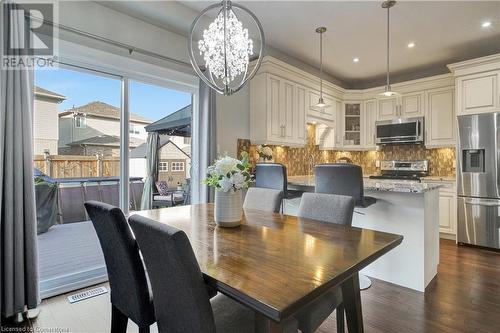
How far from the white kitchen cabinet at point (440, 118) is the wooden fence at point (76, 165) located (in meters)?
4.76

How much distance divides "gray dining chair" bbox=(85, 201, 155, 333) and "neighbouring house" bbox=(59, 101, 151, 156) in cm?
172

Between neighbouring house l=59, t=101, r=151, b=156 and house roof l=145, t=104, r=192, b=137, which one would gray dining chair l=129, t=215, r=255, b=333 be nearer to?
neighbouring house l=59, t=101, r=151, b=156

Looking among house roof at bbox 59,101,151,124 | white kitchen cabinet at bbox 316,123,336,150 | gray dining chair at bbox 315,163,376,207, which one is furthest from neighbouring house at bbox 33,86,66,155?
white kitchen cabinet at bbox 316,123,336,150

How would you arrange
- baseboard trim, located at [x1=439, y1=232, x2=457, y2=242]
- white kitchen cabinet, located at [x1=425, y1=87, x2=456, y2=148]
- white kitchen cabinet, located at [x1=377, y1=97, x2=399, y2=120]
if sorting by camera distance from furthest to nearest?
white kitchen cabinet, located at [x1=377, y1=97, x2=399, y2=120], white kitchen cabinet, located at [x1=425, y1=87, x2=456, y2=148], baseboard trim, located at [x1=439, y1=232, x2=457, y2=242]

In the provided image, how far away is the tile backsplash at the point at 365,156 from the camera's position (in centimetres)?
448

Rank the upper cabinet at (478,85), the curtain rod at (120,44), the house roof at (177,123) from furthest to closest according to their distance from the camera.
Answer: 1. the upper cabinet at (478,85)
2. the house roof at (177,123)
3. the curtain rod at (120,44)

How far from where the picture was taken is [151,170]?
329cm

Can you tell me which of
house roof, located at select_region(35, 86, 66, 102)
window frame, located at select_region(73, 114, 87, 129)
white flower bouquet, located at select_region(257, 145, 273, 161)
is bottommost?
white flower bouquet, located at select_region(257, 145, 273, 161)

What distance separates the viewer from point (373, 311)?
85.2 inches

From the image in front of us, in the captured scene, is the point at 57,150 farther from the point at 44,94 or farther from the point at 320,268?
the point at 320,268

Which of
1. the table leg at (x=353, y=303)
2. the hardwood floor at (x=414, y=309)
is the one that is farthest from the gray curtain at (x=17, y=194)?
the table leg at (x=353, y=303)

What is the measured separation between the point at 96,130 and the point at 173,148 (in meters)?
0.88

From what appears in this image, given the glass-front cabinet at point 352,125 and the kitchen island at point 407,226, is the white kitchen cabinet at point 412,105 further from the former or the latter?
the kitchen island at point 407,226

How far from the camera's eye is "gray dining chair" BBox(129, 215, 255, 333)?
943 millimetres
